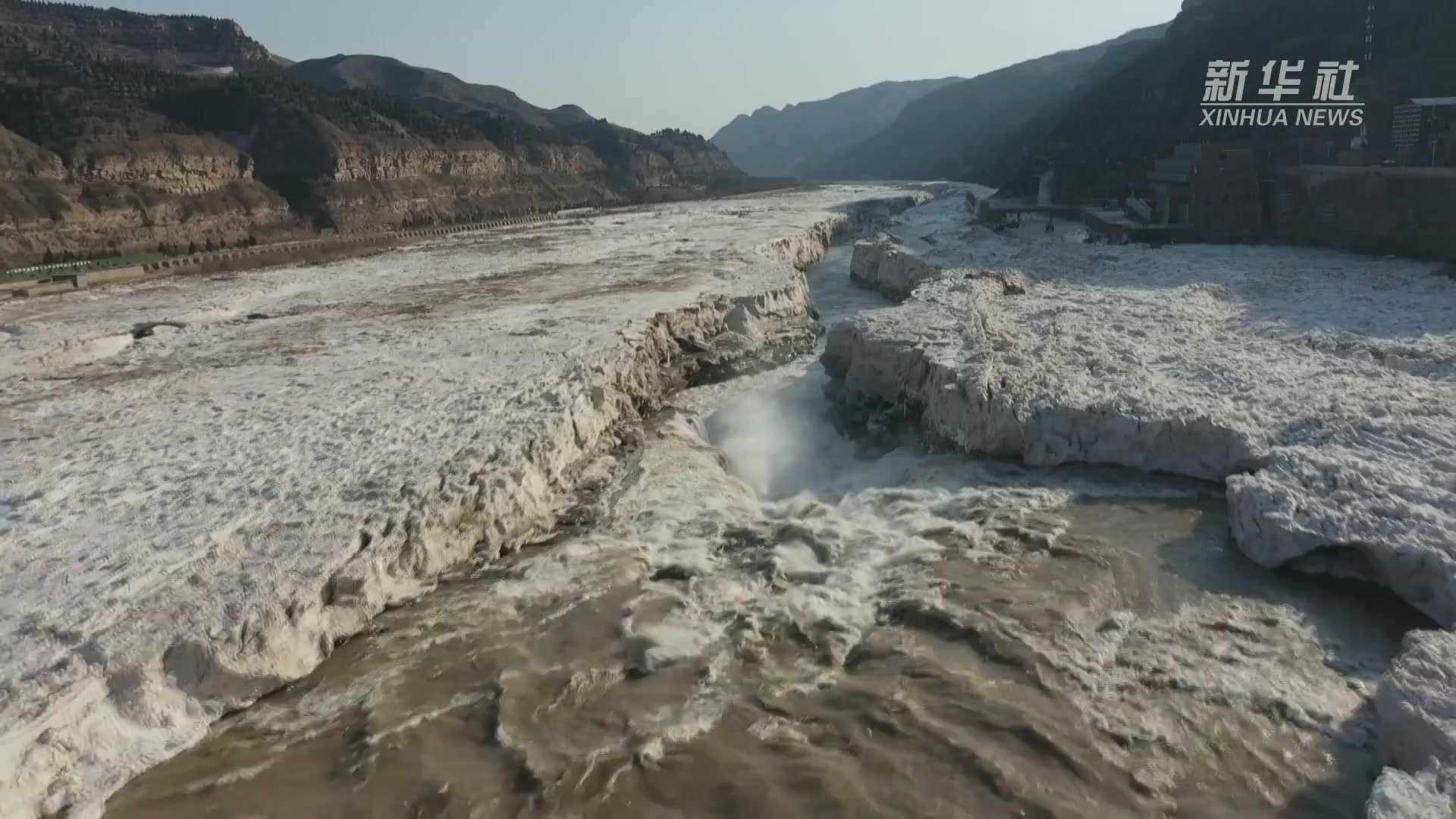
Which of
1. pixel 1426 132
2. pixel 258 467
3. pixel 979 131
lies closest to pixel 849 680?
pixel 258 467

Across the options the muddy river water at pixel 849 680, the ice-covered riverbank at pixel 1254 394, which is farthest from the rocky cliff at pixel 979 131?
→ the muddy river water at pixel 849 680

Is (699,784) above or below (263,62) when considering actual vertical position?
below

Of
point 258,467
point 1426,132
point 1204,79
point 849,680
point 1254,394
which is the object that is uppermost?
point 1204,79

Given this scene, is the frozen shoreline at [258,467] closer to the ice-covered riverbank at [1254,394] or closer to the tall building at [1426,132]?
the ice-covered riverbank at [1254,394]

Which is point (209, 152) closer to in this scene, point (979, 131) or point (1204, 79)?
point (1204, 79)

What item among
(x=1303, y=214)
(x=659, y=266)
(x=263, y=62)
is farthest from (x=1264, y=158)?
(x=263, y=62)

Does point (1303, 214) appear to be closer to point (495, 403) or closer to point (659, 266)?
point (659, 266)
